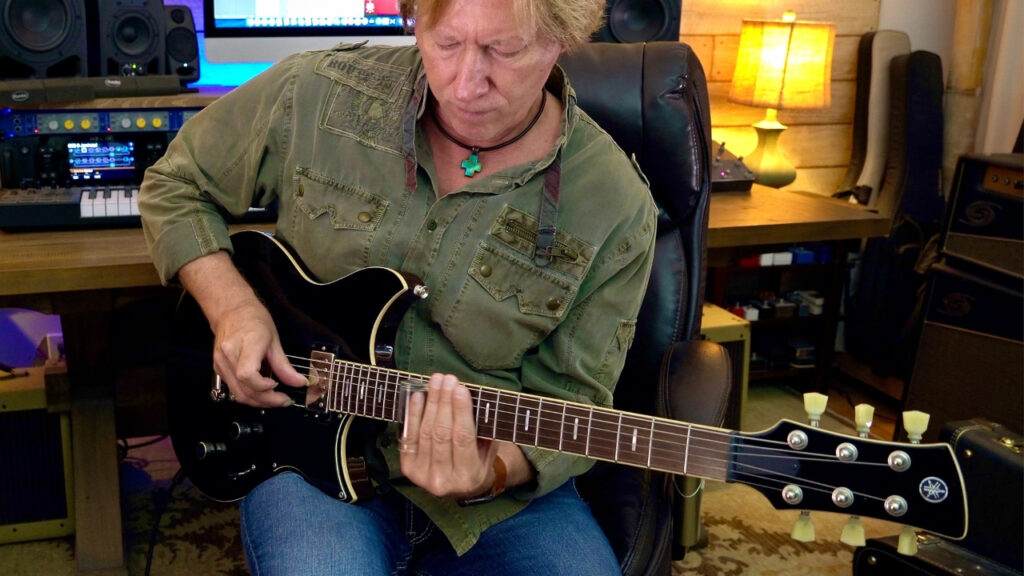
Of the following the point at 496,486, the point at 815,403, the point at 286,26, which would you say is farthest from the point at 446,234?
the point at 286,26

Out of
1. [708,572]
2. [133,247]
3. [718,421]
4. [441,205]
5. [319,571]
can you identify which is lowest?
[708,572]

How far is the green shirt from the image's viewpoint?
4.20ft

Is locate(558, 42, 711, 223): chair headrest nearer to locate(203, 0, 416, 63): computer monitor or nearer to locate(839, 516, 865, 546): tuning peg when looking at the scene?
locate(203, 0, 416, 63): computer monitor

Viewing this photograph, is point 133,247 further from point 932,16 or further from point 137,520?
point 932,16

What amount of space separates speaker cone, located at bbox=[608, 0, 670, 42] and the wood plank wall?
48 centimetres

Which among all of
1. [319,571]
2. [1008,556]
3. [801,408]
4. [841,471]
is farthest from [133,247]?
[801,408]

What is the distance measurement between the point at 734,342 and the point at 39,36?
61.7 inches

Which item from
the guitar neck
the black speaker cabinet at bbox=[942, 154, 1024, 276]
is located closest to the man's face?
the guitar neck

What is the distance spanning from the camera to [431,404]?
1108mm

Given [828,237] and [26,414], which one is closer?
[26,414]

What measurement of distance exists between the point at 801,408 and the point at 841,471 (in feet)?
6.41

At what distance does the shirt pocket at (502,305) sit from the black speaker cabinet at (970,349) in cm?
144

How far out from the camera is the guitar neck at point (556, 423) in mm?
1052

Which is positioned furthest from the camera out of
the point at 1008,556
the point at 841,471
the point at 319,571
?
the point at 1008,556
